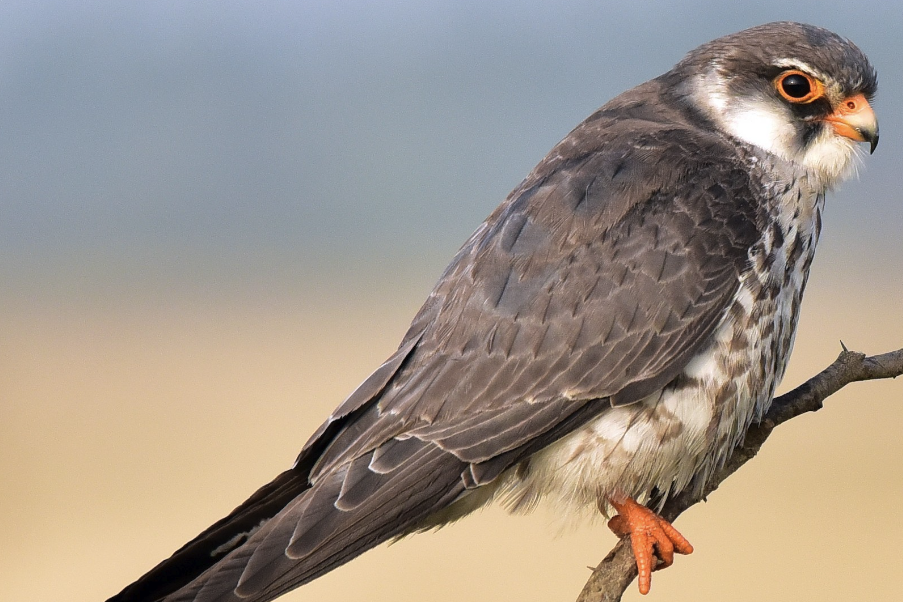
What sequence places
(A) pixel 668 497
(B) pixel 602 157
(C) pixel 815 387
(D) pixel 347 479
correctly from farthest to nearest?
1. (A) pixel 668 497
2. (B) pixel 602 157
3. (C) pixel 815 387
4. (D) pixel 347 479

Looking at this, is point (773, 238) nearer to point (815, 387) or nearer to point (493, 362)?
point (815, 387)

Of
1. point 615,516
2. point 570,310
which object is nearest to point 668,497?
point 615,516

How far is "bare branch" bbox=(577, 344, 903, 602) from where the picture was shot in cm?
328

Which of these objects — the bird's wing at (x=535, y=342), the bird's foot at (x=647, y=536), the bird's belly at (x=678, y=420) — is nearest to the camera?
the bird's wing at (x=535, y=342)

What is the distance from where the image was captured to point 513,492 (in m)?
3.57

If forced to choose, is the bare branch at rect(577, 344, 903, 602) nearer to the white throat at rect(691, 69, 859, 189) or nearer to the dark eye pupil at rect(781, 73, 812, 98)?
the white throat at rect(691, 69, 859, 189)

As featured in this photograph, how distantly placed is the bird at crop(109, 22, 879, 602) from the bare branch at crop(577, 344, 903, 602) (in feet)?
0.25

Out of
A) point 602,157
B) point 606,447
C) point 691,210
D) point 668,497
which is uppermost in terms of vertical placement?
point 602,157

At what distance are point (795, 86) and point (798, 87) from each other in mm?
12

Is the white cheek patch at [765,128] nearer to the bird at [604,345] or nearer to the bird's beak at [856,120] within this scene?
the bird at [604,345]

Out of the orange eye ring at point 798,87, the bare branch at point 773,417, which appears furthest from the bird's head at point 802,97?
the bare branch at point 773,417

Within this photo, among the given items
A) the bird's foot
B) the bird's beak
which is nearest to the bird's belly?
the bird's foot

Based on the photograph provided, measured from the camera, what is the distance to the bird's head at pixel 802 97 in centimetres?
363

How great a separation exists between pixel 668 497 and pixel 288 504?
146 cm
